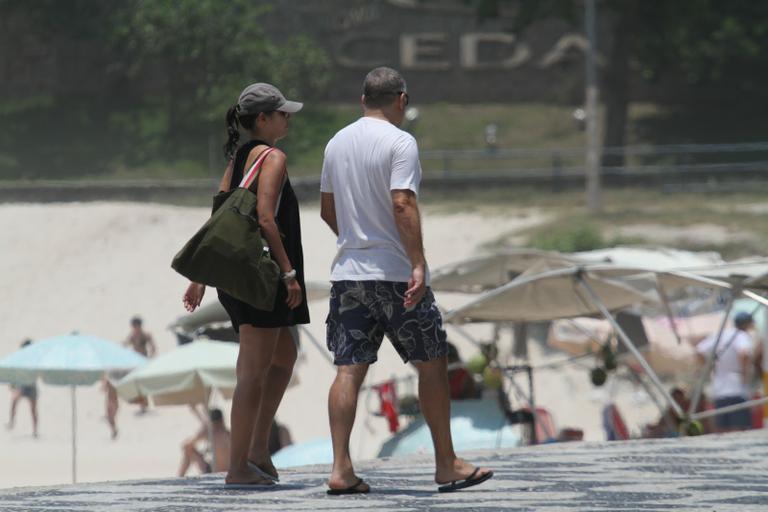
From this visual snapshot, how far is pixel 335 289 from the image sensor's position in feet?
20.7

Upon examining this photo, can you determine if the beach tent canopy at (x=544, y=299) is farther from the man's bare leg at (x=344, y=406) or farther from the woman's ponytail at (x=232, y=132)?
the man's bare leg at (x=344, y=406)

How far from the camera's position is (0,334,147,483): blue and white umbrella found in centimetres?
1470

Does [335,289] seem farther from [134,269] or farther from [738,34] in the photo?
[738,34]

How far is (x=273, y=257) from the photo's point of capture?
6.30 m

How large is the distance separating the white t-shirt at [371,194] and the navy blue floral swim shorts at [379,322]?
5 cm

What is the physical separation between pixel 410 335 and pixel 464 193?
30.8m

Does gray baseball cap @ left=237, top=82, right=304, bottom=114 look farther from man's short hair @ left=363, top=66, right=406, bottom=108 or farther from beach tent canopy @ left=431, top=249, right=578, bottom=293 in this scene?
beach tent canopy @ left=431, top=249, right=578, bottom=293

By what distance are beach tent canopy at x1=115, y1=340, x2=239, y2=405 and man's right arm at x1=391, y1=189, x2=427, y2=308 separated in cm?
777

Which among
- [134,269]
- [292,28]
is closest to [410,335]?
[134,269]

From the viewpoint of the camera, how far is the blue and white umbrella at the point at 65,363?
14.7 meters

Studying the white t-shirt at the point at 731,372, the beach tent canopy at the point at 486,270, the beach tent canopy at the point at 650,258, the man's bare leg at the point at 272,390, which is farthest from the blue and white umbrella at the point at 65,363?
the man's bare leg at the point at 272,390

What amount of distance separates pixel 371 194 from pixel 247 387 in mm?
887

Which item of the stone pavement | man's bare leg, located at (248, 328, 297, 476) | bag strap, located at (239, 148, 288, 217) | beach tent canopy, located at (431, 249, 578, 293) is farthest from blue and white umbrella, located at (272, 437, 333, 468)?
bag strap, located at (239, 148, 288, 217)

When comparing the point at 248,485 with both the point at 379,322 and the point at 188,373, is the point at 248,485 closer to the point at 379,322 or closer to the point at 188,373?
the point at 379,322
